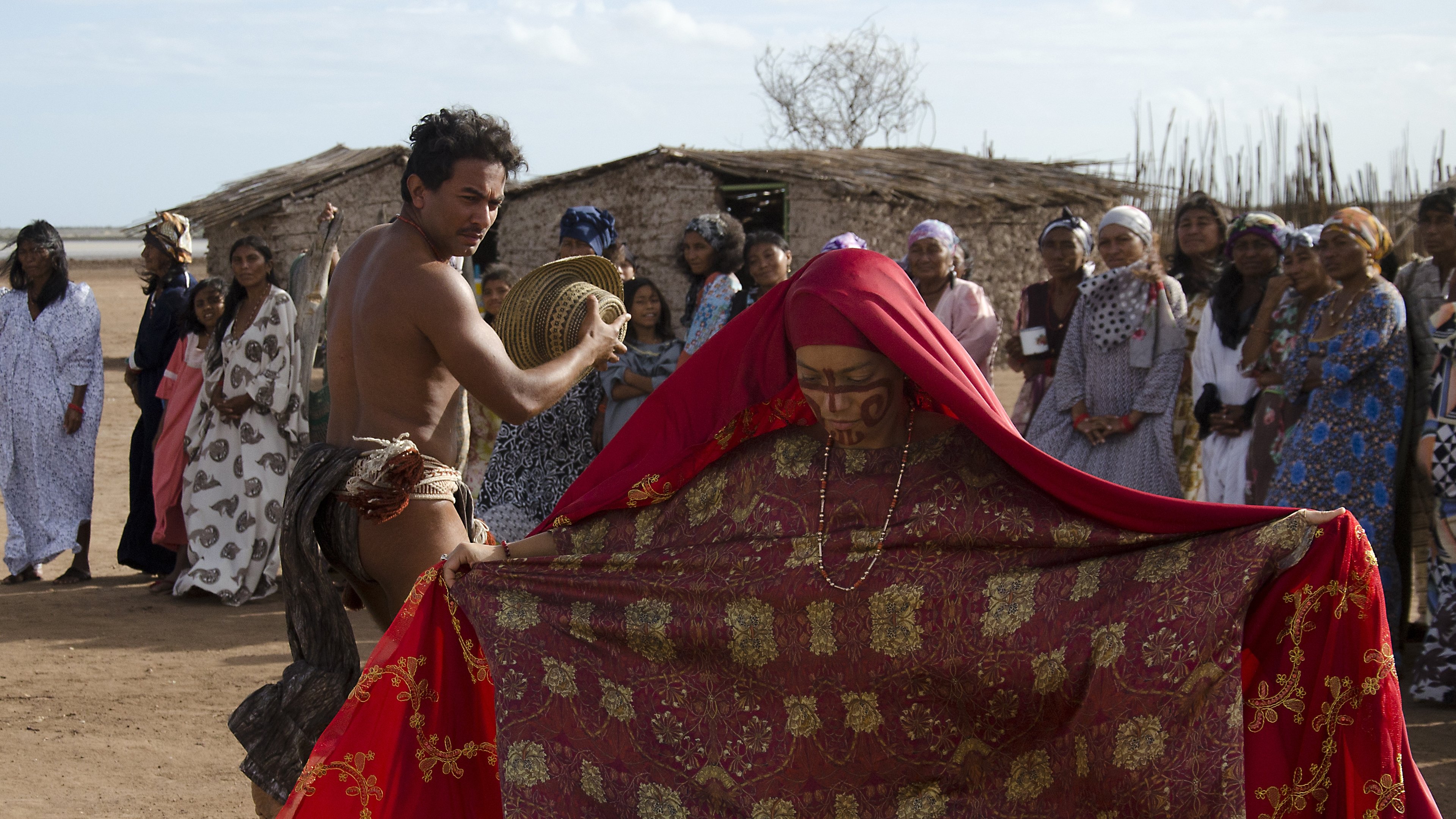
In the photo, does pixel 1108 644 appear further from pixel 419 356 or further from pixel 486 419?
pixel 486 419

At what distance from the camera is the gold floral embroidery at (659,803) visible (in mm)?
3062

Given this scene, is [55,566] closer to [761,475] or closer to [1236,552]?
[761,475]

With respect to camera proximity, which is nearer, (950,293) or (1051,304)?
(1051,304)

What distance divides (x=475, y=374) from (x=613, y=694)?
93 centimetres

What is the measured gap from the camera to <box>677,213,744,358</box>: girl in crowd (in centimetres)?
760

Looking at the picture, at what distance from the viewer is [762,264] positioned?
751 cm

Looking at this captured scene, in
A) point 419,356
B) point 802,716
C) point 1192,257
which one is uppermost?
point 1192,257

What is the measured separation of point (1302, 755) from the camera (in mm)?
2730

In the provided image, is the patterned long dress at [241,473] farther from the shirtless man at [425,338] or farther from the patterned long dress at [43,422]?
the shirtless man at [425,338]

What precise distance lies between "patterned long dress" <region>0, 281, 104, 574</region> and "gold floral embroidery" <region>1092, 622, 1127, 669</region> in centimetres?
743

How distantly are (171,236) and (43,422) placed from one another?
148 cm

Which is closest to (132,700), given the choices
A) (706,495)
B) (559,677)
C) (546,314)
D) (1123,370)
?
(546,314)

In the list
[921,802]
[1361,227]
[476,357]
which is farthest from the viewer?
[1361,227]

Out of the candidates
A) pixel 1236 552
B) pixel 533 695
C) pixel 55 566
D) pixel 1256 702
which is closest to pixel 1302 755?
pixel 1256 702
